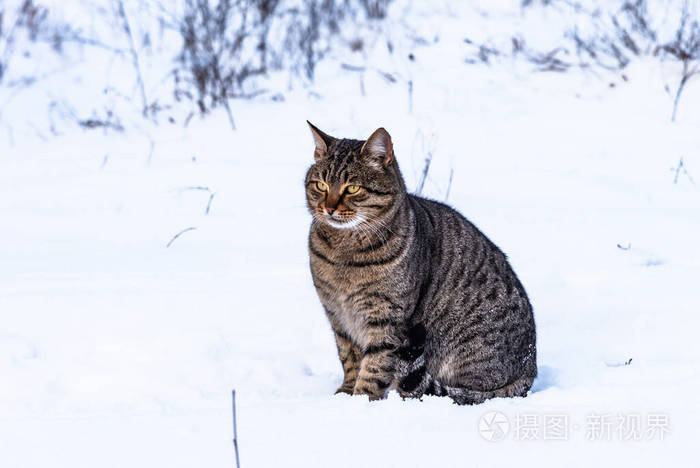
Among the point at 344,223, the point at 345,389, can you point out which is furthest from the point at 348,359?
the point at 344,223

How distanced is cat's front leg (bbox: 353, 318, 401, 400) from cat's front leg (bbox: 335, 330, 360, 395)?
0.22 m

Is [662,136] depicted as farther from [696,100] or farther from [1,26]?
[1,26]

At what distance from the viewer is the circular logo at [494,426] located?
291 cm

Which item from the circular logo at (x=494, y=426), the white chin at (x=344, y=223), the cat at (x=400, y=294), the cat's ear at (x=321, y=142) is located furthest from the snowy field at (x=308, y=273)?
the cat's ear at (x=321, y=142)

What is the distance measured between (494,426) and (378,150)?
1213 millimetres

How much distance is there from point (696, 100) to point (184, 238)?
431 centimetres

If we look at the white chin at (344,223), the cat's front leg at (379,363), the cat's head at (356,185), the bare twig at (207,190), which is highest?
the cat's head at (356,185)

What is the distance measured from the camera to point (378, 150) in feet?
12.0

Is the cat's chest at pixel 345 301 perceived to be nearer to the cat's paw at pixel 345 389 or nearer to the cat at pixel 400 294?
the cat at pixel 400 294

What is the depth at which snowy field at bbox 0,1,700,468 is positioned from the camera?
2924 mm

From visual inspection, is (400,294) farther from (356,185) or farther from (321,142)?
(321,142)

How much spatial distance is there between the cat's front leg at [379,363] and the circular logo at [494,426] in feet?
1.85

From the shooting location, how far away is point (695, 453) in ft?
9.05

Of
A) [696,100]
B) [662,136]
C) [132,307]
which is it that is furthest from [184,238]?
[696,100]
